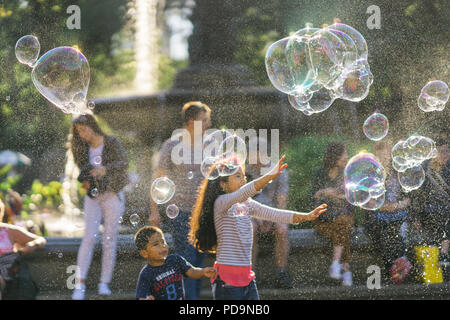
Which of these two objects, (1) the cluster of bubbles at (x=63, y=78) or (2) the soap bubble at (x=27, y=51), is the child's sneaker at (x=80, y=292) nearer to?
(1) the cluster of bubbles at (x=63, y=78)

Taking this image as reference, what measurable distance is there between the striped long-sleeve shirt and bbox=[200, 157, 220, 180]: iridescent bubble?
15 centimetres

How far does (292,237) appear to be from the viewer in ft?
14.8

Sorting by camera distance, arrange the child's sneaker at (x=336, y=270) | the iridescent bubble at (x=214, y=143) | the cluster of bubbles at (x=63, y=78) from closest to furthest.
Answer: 1. the iridescent bubble at (x=214, y=143)
2. the cluster of bubbles at (x=63, y=78)
3. the child's sneaker at (x=336, y=270)

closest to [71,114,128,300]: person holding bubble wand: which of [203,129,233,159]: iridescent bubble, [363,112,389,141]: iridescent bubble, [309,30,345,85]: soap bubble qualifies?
[203,129,233,159]: iridescent bubble

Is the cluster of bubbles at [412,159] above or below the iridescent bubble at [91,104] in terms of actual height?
below

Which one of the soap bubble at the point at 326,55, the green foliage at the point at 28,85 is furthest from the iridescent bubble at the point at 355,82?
the green foliage at the point at 28,85

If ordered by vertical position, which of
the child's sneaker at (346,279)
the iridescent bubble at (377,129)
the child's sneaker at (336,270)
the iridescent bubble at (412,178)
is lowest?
the child's sneaker at (346,279)

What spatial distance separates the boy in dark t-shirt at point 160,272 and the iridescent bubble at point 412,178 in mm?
1814

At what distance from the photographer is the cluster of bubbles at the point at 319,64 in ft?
13.3

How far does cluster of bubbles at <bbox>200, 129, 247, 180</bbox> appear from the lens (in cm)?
362

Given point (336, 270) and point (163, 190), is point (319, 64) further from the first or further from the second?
point (336, 270)

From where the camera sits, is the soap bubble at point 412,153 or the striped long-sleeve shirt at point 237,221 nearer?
the striped long-sleeve shirt at point 237,221

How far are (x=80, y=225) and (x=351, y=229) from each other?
2449mm
